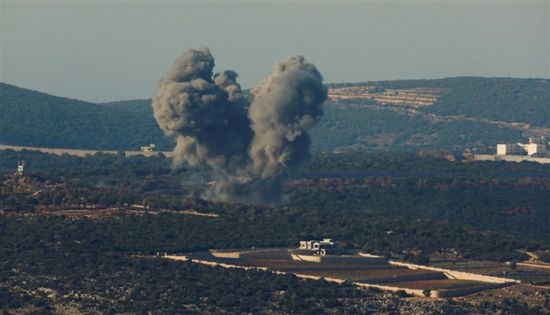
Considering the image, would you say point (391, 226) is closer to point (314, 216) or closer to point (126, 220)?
point (314, 216)

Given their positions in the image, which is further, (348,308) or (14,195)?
(14,195)

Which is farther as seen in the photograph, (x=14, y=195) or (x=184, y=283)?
(x=14, y=195)

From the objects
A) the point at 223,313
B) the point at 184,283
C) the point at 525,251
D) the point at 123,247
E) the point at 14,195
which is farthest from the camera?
the point at 14,195

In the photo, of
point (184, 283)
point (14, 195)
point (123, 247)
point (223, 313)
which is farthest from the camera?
point (14, 195)

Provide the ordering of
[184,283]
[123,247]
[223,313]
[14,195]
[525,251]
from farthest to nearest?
[14,195] < [525,251] < [123,247] < [184,283] < [223,313]

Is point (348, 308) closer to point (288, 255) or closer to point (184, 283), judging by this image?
point (184, 283)

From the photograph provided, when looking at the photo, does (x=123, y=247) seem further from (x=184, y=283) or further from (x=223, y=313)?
(x=223, y=313)

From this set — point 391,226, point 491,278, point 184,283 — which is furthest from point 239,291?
point 391,226

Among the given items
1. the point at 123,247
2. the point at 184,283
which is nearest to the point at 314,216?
the point at 123,247

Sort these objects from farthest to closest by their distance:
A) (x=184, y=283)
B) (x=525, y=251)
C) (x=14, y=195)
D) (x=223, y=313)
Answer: (x=14, y=195), (x=525, y=251), (x=184, y=283), (x=223, y=313)
